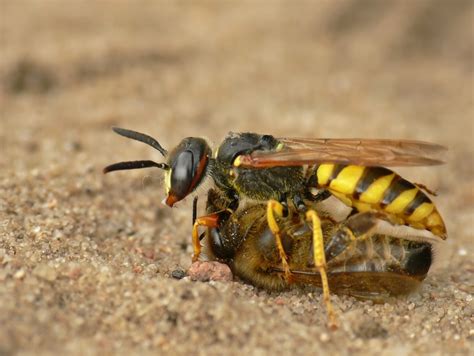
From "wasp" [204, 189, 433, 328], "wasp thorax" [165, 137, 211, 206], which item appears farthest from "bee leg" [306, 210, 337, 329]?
"wasp thorax" [165, 137, 211, 206]

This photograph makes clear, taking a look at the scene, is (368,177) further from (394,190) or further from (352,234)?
(352,234)

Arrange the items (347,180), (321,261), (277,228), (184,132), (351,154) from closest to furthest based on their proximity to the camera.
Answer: (321,261), (277,228), (351,154), (347,180), (184,132)

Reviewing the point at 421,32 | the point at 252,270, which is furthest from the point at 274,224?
the point at 421,32

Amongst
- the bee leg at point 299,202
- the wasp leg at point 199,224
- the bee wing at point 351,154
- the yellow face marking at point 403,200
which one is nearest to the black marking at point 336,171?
the bee wing at point 351,154

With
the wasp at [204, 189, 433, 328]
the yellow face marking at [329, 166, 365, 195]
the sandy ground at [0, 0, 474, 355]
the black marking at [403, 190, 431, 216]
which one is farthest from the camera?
the yellow face marking at [329, 166, 365, 195]

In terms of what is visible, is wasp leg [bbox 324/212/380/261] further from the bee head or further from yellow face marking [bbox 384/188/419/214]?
the bee head

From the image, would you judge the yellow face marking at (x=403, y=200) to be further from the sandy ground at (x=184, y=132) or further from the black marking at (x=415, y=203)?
the sandy ground at (x=184, y=132)

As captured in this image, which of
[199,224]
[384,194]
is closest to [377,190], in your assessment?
[384,194]
